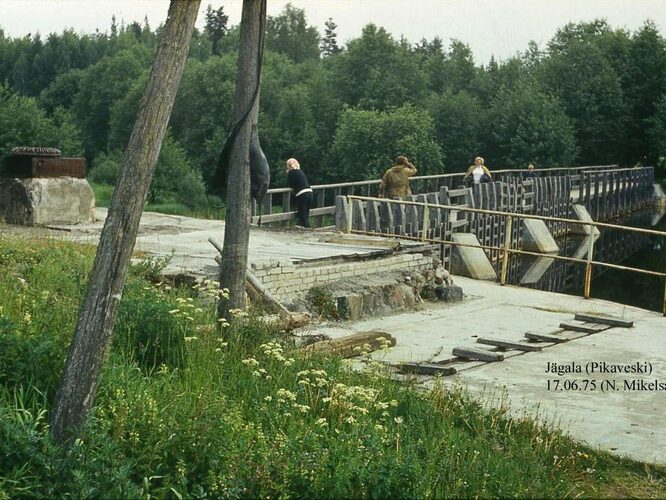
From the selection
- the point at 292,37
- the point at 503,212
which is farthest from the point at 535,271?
the point at 292,37

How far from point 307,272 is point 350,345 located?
3487 mm

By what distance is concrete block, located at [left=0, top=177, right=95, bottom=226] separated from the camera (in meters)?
17.5

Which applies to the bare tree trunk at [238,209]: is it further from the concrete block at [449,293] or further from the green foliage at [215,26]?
the green foliage at [215,26]

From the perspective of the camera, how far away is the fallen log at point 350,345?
10372 millimetres

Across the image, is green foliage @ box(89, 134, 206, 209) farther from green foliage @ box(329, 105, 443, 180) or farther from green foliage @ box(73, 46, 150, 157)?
green foliage @ box(73, 46, 150, 157)

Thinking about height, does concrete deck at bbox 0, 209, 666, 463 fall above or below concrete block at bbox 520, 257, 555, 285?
above

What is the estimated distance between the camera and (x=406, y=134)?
177ft

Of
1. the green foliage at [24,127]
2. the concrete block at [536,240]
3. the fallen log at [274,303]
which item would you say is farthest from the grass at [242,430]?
the green foliage at [24,127]

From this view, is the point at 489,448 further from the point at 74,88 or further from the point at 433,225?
the point at 74,88

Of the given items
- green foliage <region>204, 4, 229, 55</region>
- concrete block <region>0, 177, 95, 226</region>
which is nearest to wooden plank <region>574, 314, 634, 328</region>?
concrete block <region>0, 177, 95, 226</region>

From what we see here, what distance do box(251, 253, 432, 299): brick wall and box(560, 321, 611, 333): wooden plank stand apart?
3018 millimetres

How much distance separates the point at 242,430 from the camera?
22.6 feet

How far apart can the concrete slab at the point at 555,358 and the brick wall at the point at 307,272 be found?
818mm

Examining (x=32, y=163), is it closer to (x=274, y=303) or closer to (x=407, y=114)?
(x=274, y=303)
